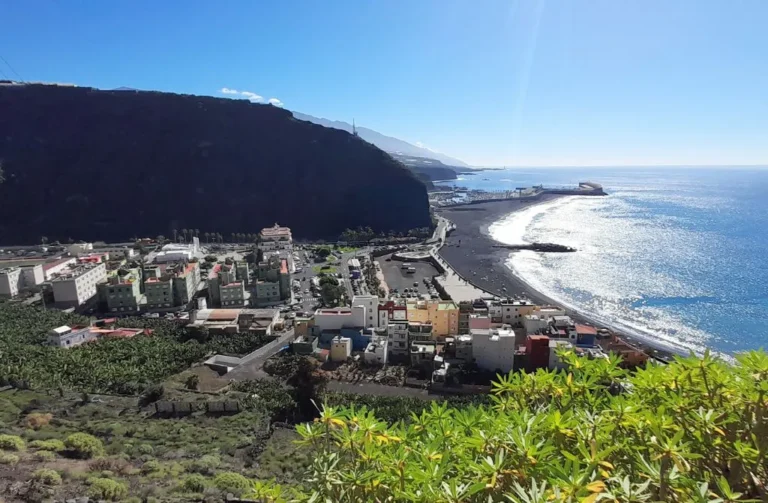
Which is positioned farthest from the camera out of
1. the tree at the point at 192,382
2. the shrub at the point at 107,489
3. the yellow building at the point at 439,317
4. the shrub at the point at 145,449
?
the yellow building at the point at 439,317

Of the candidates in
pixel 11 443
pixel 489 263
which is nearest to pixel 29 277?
pixel 11 443

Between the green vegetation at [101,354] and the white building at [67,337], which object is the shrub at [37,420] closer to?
the green vegetation at [101,354]

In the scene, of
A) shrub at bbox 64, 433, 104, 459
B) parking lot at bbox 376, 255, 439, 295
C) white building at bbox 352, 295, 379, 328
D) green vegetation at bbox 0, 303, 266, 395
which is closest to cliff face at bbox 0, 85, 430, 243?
parking lot at bbox 376, 255, 439, 295

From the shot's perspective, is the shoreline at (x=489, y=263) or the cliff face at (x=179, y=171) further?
the cliff face at (x=179, y=171)

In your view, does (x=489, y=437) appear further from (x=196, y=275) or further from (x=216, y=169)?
(x=216, y=169)

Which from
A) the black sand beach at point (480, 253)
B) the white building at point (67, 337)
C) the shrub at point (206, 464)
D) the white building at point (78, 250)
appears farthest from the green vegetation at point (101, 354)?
the black sand beach at point (480, 253)

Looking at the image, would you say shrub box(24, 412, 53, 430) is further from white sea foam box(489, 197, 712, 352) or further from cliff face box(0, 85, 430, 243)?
cliff face box(0, 85, 430, 243)

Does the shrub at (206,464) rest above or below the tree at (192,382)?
above
